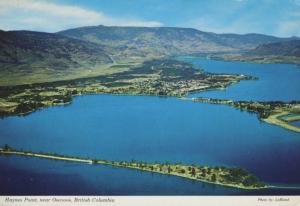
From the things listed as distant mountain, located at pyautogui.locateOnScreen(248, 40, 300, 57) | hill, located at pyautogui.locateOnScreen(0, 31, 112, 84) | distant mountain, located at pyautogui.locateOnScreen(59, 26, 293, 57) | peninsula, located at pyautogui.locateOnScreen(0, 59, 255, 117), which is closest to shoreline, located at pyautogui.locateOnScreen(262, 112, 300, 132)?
peninsula, located at pyautogui.locateOnScreen(0, 59, 255, 117)

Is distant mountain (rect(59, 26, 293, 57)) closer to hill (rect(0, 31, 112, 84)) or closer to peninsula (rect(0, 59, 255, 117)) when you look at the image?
hill (rect(0, 31, 112, 84))

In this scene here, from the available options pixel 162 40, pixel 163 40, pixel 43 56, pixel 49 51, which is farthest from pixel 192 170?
pixel 49 51

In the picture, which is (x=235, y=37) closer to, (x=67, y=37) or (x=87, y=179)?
(x=67, y=37)

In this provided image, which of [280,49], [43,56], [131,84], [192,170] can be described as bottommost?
[192,170]

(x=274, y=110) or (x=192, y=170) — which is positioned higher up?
(x=274, y=110)

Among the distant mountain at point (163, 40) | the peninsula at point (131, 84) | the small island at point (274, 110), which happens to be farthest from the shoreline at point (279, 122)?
the distant mountain at point (163, 40)

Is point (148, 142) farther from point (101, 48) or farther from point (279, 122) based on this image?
point (101, 48)

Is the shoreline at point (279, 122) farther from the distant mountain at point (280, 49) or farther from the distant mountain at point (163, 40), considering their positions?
the distant mountain at point (163, 40)
